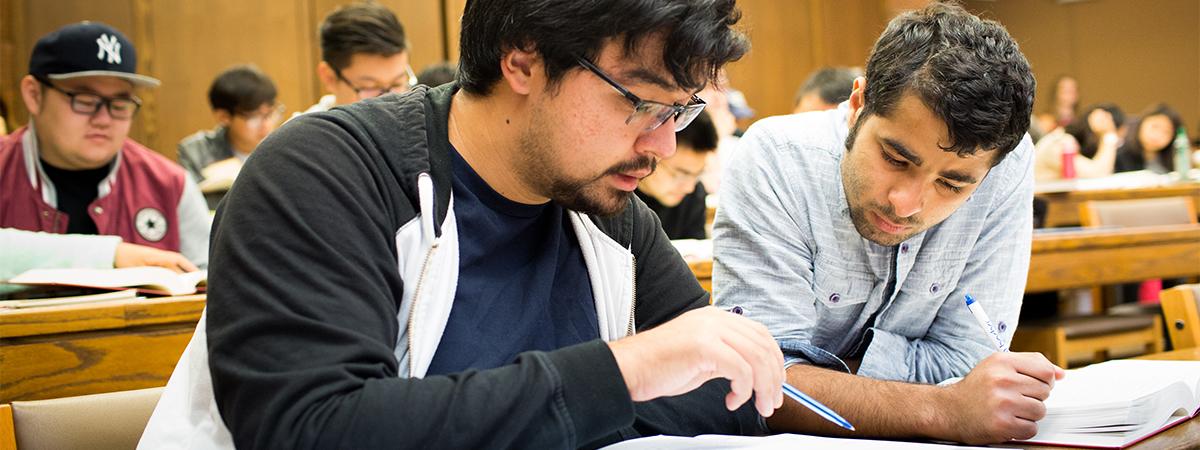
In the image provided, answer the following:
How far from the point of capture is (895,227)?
1504 mm

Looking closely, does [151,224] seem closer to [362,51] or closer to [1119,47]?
[362,51]

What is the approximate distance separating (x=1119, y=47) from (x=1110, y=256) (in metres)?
8.24

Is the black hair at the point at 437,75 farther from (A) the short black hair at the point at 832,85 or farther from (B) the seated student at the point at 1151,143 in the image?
(B) the seated student at the point at 1151,143

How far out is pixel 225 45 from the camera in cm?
621

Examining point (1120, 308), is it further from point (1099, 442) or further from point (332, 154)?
point (332, 154)

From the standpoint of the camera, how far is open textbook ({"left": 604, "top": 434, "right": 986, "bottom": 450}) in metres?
1.02

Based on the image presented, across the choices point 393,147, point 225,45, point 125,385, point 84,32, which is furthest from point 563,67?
point 225,45

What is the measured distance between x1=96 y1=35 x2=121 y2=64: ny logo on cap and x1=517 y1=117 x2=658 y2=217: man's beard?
6.64ft

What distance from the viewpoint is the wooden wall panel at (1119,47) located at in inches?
394

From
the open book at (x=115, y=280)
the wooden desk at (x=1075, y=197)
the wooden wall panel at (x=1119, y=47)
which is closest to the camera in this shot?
the open book at (x=115, y=280)

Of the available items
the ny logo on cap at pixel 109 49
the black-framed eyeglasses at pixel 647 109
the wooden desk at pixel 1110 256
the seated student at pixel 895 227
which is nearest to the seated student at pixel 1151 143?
the wooden desk at pixel 1110 256

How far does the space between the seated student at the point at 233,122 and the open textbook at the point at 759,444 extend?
4.15 m

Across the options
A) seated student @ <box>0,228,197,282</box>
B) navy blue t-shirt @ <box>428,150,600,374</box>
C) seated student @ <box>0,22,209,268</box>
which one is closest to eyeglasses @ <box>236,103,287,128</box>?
seated student @ <box>0,22,209,268</box>

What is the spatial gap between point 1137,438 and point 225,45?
5.93m
